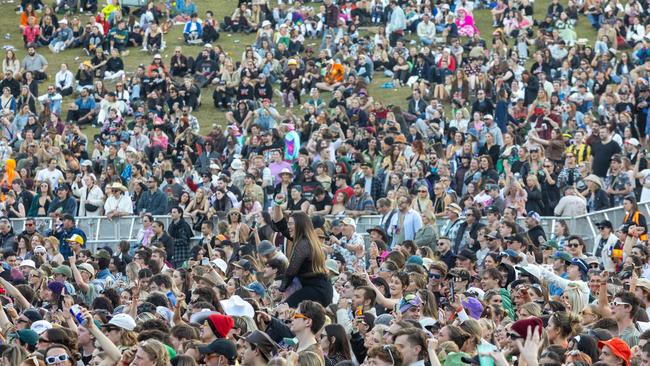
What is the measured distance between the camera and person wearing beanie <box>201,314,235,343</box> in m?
11.5

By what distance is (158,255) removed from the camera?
17.9 metres

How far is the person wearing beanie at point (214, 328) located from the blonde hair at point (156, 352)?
1.33 meters

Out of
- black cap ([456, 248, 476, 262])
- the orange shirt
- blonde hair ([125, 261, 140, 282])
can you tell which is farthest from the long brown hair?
the orange shirt

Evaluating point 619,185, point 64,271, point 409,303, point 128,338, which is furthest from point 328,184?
point 128,338

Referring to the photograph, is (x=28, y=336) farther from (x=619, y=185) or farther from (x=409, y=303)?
(x=619, y=185)

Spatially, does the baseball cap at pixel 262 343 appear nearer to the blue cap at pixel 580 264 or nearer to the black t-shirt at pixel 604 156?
the blue cap at pixel 580 264

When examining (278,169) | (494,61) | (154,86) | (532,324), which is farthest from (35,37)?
(532,324)

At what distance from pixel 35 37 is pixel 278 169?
16253mm

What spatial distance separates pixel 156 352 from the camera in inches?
399

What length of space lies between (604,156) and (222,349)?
1315 centimetres

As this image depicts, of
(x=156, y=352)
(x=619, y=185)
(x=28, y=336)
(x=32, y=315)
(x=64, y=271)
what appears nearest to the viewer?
(x=156, y=352)

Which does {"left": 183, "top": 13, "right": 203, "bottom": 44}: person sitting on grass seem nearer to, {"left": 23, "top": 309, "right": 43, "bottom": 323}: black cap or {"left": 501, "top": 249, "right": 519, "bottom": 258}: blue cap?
{"left": 501, "top": 249, "right": 519, "bottom": 258}: blue cap

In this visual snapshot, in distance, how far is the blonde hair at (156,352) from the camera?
10094 millimetres

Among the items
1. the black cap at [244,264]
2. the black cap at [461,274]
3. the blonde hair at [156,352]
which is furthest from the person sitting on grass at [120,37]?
the blonde hair at [156,352]
